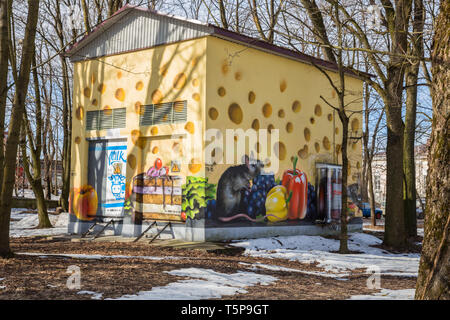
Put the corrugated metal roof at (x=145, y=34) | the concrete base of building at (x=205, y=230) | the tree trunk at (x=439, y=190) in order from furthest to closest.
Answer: the corrugated metal roof at (x=145, y=34) → the concrete base of building at (x=205, y=230) → the tree trunk at (x=439, y=190)

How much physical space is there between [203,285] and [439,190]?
3943 mm

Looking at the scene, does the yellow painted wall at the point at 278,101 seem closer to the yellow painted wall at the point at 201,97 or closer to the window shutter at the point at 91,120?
the yellow painted wall at the point at 201,97

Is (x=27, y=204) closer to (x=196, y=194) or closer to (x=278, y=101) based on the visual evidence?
(x=196, y=194)

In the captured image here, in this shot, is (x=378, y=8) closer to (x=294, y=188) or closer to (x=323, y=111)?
(x=323, y=111)

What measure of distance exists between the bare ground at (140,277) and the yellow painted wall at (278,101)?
3546 millimetres

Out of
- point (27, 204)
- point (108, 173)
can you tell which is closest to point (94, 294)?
point (108, 173)

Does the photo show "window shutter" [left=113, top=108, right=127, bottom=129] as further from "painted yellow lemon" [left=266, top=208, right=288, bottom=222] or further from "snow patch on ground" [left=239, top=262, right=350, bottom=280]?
"snow patch on ground" [left=239, top=262, right=350, bottom=280]

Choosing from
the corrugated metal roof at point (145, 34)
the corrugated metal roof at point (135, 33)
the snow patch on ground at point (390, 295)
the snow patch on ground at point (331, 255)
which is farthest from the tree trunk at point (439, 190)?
the corrugated metal roof at point (135, 33)

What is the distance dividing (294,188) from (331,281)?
286 inches

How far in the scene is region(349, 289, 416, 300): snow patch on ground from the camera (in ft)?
24.0

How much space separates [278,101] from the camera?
53.6ft

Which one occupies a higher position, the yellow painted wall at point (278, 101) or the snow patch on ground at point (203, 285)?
the yellow painted wall at point (278, 101)

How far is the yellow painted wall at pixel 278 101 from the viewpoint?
47.8ft

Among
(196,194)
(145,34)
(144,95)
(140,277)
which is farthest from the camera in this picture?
(145,34)
